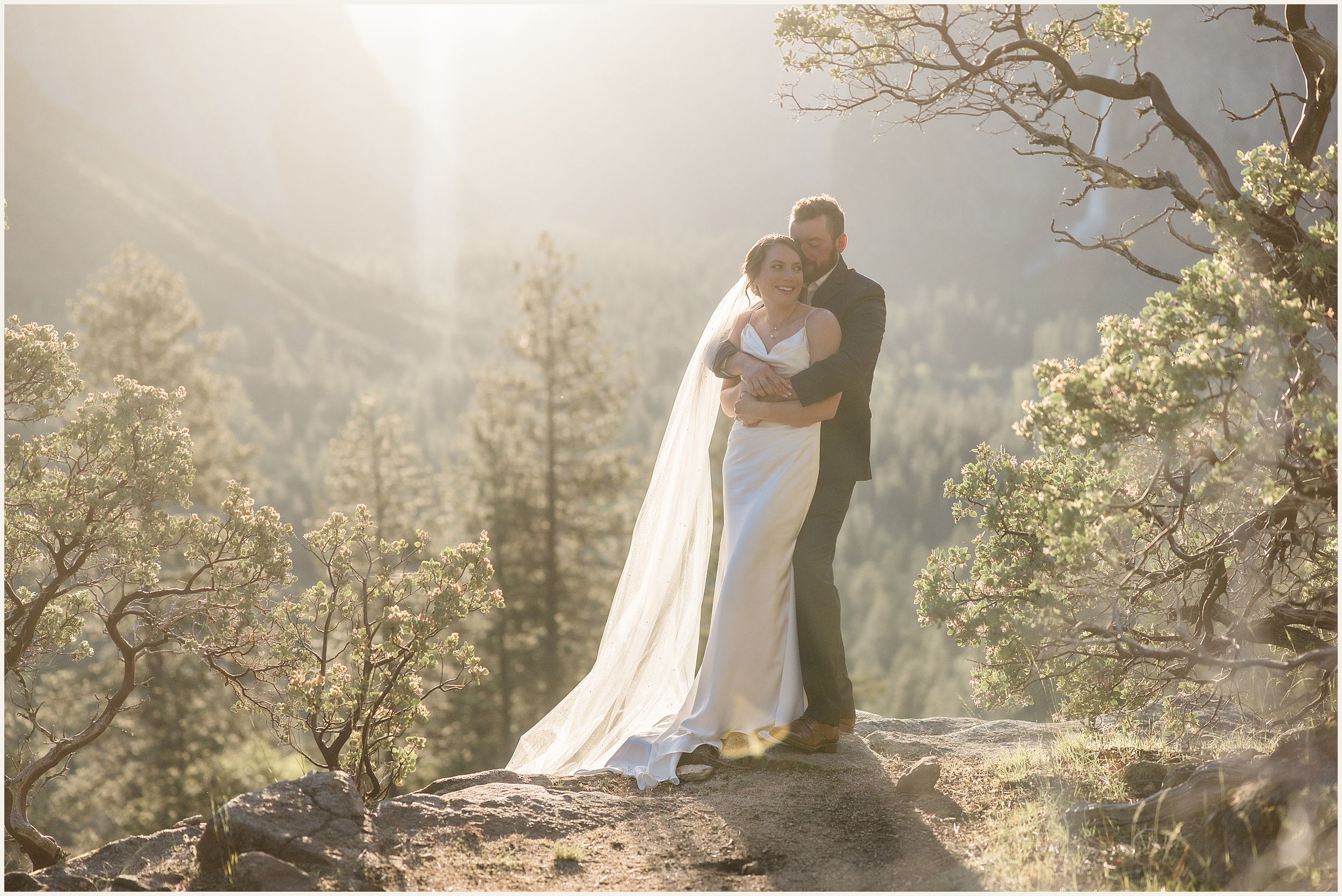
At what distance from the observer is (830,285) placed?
16.3ft

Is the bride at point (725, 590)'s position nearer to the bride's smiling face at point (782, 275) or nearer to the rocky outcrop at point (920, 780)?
the bride's smiling face at point (782, 275)

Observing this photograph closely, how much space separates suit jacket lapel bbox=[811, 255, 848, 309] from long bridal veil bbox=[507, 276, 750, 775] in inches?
18.5

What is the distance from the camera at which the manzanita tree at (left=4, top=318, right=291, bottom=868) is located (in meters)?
4.43

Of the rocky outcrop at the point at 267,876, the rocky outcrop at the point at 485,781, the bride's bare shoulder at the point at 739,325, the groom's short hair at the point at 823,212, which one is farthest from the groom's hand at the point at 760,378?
the rocky outcrop at the point at 267,876

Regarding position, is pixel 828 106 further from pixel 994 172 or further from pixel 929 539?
pixel 994 172

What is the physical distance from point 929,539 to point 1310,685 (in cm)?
4982

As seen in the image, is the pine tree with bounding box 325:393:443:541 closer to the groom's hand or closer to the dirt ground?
the groom's hand

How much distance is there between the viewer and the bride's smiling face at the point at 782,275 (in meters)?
4.69

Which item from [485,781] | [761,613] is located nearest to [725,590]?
[761,613]

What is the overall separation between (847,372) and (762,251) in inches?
31.4

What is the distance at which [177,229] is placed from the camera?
64938mm

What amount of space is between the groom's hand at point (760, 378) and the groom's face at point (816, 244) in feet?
1.97

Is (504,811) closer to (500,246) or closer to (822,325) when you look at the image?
(822,325)

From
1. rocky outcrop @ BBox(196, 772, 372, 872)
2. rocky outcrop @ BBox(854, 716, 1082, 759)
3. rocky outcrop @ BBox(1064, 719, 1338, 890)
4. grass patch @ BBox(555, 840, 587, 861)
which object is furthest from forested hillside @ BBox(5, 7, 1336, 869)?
grass patch @ BBox(555, 840, 587, 861)
